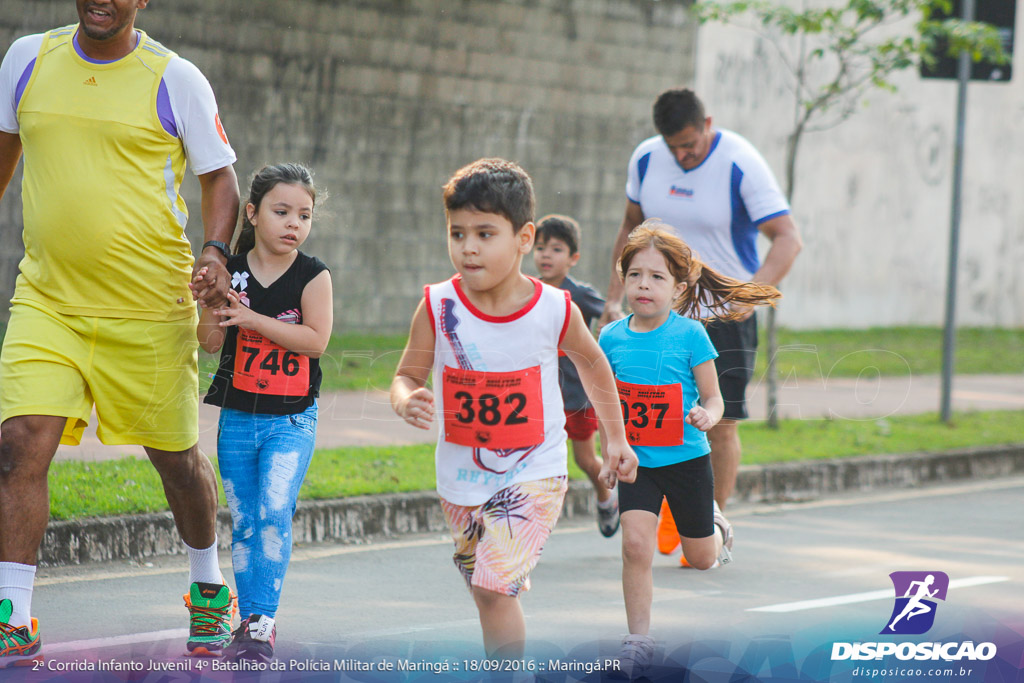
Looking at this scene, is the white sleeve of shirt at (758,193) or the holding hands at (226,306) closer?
the holding hands at (226,306)

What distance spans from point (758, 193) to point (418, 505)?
2.39 metres

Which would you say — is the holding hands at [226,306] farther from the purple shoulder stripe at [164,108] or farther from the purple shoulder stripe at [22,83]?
the purple shoulder stripe at [22,83]

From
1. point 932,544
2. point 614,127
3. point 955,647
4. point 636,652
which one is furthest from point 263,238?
point 614,127

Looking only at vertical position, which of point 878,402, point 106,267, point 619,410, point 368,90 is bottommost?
point 878,402

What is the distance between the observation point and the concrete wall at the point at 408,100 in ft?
39.2

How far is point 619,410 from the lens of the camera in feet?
13.7

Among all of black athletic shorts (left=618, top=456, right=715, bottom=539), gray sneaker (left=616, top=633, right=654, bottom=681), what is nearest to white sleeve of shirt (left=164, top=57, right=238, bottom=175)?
black athletic shorts (left=618, top=456, right=715, bottom=539)

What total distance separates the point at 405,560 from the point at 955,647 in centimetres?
261

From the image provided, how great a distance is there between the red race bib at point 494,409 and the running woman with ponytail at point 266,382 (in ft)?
2.11

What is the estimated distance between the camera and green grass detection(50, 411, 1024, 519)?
6.32 m

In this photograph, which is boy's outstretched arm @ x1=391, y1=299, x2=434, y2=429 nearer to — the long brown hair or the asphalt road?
the asphalt road

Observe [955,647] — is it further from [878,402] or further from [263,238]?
[878,402]

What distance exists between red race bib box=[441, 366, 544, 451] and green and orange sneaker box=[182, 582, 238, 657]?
107cm

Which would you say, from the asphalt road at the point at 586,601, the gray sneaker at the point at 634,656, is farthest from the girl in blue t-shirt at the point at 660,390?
the asphalt road at the point at 586,601
